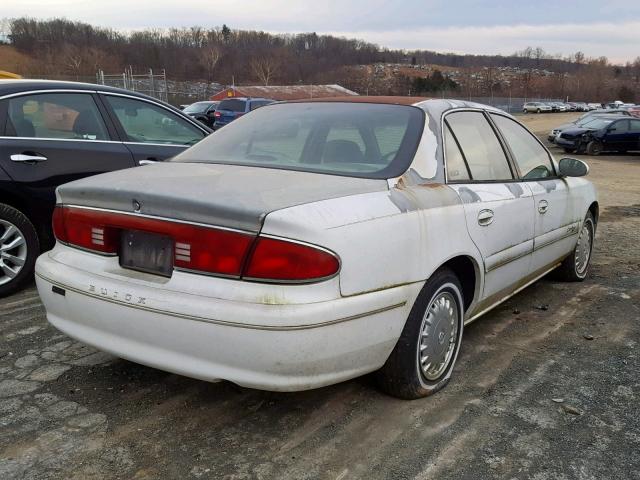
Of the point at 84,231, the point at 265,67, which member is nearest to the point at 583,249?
the point at 84,231

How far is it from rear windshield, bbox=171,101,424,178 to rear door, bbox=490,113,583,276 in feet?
3.50

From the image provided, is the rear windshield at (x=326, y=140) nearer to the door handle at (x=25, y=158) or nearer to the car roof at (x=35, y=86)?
the door handle at (x=25, y=158)

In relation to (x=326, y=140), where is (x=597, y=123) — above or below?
below

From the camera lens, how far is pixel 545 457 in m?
2.55

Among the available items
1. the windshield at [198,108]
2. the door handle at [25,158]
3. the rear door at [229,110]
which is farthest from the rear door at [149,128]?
the windshield at [198,108]

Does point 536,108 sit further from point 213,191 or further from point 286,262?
point 286,262

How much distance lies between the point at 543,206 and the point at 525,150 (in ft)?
1.46

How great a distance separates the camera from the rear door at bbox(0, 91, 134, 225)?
4.45 metres

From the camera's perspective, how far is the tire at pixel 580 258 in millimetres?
5059

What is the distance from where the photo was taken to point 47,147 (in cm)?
457

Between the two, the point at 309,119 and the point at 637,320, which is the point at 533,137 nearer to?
the point at 637,320

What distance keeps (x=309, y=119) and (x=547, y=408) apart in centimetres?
201

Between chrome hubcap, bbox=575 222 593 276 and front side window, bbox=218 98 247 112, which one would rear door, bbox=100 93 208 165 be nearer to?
chrome hubcap, bbox=575 222 593 276

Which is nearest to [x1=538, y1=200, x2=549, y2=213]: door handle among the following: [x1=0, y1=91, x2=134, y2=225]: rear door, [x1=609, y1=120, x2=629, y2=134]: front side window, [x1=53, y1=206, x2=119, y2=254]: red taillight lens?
[x1=53, y1=206, x2=119, y2=254]: red taillight lens
